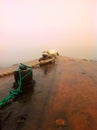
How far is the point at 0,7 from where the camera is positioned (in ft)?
6.51

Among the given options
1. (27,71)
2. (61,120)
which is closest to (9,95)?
(27,71)

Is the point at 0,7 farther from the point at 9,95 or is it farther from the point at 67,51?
the point at 9,95

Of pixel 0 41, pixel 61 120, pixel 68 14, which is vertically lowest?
pixel 61 120

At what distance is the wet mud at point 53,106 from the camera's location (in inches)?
18.7

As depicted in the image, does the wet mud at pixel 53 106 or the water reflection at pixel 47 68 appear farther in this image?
the water reflection at pixel 47 68

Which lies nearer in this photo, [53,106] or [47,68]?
[53,106]

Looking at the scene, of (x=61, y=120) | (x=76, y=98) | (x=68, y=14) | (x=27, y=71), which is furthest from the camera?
(x=68, y=14)

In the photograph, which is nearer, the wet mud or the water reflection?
the wet mud

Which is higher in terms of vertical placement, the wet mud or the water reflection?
the water reflection

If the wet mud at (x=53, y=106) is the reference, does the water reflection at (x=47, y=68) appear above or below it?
above

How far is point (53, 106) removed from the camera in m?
0.57

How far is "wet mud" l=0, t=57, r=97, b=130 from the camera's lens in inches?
18.7

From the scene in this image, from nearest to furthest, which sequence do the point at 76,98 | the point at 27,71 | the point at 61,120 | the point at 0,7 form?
the point at 61,120
the point at 76,98
the point at 27,71
the point at 0,7

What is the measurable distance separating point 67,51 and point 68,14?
408mm
